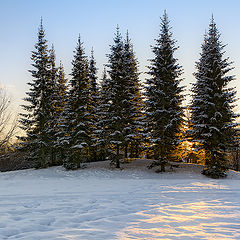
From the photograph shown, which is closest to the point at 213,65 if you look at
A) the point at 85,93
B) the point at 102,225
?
the point at 85,93

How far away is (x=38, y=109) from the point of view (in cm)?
2566

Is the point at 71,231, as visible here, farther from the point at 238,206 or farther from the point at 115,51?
the point at 115,51

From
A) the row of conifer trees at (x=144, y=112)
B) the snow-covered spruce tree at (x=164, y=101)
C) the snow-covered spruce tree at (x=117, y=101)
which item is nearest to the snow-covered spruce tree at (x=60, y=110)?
the row of conifer trees at (x=144, y=112)

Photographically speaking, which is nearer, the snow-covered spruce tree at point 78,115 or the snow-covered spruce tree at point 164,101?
the snow-covered spruce tree at point 164,101

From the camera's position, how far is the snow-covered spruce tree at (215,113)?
62.0 feet

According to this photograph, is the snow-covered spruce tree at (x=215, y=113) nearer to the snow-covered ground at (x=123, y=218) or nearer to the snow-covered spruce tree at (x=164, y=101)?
the snow-covered spruce tree at (x=164, y=101)

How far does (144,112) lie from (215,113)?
20.8ft

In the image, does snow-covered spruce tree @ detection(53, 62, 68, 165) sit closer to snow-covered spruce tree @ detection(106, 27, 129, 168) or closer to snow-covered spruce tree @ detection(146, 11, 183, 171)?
snow-covered spruce tree @ detection(106, 27, 129, 168)

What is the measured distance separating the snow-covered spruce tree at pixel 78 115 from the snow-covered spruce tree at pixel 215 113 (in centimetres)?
1132

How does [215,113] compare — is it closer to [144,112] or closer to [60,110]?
[144,112]

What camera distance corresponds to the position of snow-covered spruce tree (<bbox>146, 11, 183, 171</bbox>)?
2002 cm

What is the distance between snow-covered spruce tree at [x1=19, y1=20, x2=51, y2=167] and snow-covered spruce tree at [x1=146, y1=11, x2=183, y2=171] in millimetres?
12808

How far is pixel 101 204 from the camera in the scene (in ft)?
23.4

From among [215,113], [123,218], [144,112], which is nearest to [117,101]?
[144,112]
